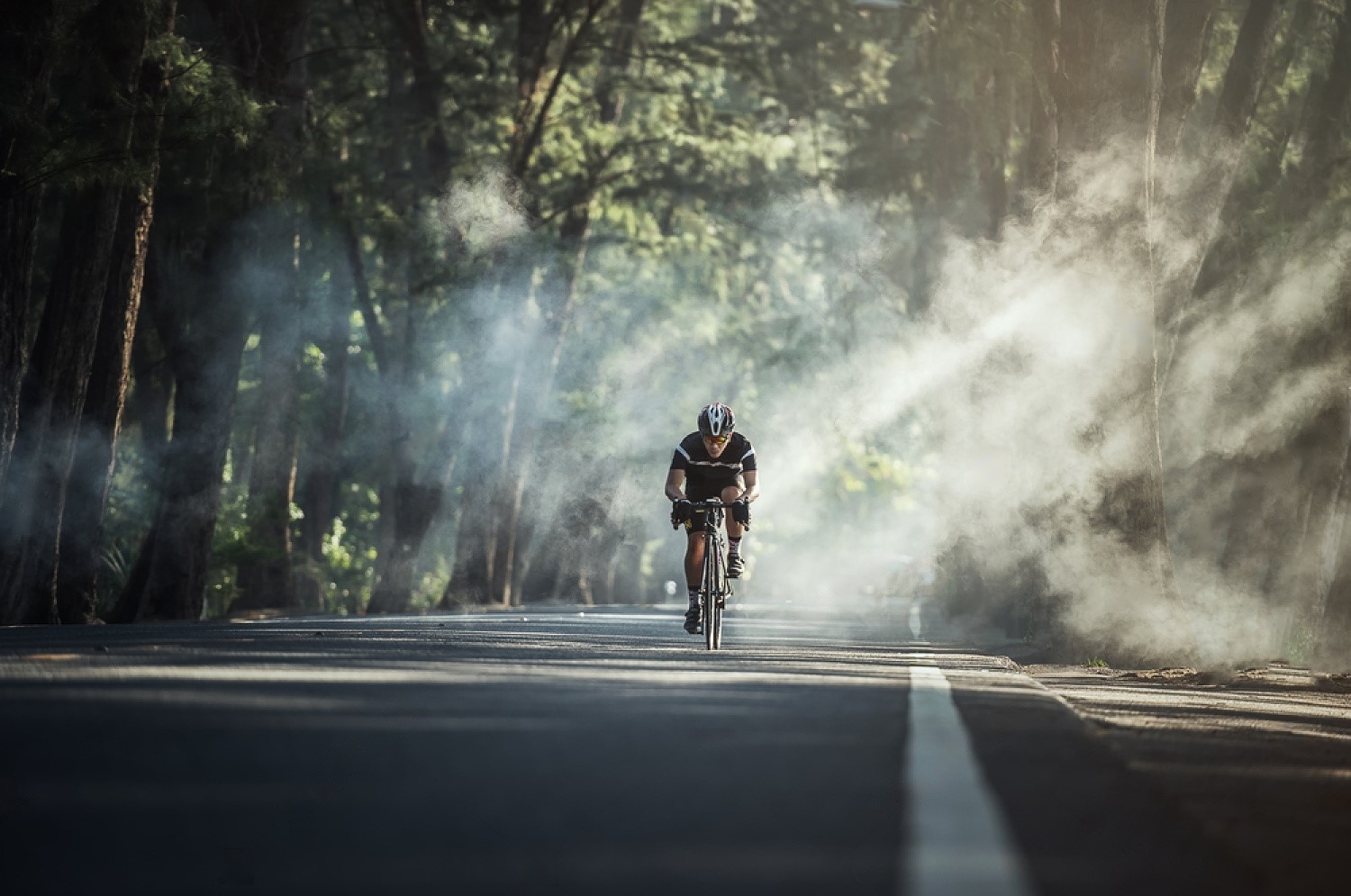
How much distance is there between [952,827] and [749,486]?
10861mm

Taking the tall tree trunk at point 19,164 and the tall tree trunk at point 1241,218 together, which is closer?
the tall tree trunk at point 19,164

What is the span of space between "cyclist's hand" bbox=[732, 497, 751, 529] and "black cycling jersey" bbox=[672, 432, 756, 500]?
0.92 feet

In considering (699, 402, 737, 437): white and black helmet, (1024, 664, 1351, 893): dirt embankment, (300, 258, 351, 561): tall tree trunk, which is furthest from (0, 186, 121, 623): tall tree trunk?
(300, 258, 351, 561): tall tree trunk

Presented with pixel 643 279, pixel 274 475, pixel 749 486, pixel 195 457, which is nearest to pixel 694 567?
pixel 749 486

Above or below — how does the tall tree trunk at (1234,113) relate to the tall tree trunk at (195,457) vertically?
above

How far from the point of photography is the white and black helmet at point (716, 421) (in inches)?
637

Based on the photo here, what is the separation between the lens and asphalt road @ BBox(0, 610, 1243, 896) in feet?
16.8

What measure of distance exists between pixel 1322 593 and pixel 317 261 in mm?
18165

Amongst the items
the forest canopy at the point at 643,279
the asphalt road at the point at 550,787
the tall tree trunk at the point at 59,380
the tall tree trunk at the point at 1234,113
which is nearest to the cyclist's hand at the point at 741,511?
the forest canopy at the point at 643,279

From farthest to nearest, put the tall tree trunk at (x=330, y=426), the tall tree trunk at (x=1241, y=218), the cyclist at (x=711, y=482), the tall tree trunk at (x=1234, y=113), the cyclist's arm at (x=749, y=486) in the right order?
the tall tree trunk at (x=330, y=426), the tall tree trunk at (x=1241, y=218), the tall tree trunk at (x=1234, y=113), the cyclist's arm at (x=749, y=486), the cyclist at (x=711, y=482)

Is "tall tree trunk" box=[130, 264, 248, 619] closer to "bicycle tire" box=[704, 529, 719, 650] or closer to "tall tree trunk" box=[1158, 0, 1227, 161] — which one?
"bicycle tire" box=[704, 529, 719, 650]

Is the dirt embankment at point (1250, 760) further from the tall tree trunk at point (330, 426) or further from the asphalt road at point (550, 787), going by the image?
the tall tree trunk at point (330, 426)

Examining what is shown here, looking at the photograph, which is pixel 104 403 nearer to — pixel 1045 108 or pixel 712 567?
pixel 712 567

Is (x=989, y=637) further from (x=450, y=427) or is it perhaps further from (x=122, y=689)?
(x=122, y=689)
